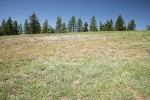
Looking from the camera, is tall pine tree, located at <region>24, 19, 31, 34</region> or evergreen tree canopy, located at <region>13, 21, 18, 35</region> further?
tall pine tree, located at <region>24, 19, 31, 34</region>

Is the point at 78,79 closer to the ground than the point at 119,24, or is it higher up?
closer to the ground

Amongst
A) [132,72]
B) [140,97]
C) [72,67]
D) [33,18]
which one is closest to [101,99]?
[140,97]

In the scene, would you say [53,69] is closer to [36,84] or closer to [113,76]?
[36,84]

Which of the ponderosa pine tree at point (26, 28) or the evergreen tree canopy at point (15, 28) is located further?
the ponderosa pine tree at point (26, 28)

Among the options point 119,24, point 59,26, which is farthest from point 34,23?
point 119,24

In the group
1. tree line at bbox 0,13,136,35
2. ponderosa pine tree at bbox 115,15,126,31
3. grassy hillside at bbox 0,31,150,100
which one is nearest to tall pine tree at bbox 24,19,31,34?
tree line at bbox 0,13,136,35

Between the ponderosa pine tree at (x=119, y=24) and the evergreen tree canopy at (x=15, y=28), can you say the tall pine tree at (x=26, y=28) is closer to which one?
the evergreen tree canopy at (x=15, y=28)

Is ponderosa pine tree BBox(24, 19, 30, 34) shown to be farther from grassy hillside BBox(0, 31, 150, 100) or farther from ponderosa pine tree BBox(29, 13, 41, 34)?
grassy hillside BBox(0, 31, 150, 100)

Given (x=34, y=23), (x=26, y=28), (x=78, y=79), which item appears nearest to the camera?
(x=78, y=79)

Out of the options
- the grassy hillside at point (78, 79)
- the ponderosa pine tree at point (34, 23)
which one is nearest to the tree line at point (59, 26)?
the ponderosa pine tree at point (34, 23)

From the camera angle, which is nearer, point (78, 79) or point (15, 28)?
point (78, 79)

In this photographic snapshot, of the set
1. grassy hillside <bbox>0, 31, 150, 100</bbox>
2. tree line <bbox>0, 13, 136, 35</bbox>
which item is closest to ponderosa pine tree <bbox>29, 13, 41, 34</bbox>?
tree line <bbox>0, 13, 136, 35</bbox>

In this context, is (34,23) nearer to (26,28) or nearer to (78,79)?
(26,28)

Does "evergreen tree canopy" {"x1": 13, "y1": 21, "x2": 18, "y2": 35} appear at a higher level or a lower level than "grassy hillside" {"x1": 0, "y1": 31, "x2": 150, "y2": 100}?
higher
